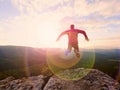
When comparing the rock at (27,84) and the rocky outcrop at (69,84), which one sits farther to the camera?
the rock at (27,84)

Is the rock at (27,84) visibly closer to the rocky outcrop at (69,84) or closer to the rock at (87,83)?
the rocky outcrop at (69,84)

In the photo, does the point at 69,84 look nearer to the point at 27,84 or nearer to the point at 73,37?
the point at 27,84

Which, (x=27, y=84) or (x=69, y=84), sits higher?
(x=69, y=84)

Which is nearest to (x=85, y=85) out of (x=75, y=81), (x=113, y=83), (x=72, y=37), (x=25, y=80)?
(x=75, y=81)

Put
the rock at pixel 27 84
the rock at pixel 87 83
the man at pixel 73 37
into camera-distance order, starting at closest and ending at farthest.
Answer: the rock at pixel 87 83 → the rock at pixel 27 84 → the man at pixel 73 37

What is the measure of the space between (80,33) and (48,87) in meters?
6.14

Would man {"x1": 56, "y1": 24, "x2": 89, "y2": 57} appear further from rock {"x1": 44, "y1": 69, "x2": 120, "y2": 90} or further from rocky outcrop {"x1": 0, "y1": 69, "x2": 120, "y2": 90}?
rock {"x1": 44, "y1": 69, "x2": 120, "y2": 90}

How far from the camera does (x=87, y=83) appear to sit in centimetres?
1201

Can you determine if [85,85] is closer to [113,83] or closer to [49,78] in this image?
[113,83]

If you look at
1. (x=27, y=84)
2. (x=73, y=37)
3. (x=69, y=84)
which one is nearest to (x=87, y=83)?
(x=69, y=84)

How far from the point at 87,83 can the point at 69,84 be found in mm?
1123

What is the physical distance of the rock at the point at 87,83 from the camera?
38.5 ft

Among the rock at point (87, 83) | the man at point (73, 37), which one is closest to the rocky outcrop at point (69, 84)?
the rock at point (87, 83)

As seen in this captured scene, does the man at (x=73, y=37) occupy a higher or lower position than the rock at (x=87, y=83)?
higher
